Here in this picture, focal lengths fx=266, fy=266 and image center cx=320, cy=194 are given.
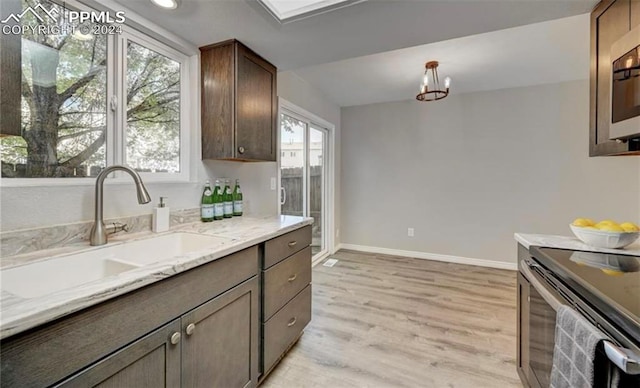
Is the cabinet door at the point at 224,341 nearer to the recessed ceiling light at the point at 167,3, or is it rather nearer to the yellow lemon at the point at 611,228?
the recessed ceiling light at the point at 167,3

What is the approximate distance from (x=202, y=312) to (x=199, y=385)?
30 cm

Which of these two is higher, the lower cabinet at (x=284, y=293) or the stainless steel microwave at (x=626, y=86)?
the stainless steel microwave at (x=626, y=86)

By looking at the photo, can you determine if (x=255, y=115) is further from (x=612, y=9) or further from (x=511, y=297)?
(x=511, y=297)

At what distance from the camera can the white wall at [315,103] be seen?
2.84m

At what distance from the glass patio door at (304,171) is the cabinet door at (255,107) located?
0.72m

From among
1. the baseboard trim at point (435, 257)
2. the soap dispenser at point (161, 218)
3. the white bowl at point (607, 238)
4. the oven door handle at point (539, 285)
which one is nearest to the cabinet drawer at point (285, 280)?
the soap dispenser at point (161, 218)

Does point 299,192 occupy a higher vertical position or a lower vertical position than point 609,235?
higher

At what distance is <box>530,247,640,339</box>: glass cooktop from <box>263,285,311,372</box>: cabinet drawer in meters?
1.40

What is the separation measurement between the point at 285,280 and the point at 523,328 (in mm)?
1339

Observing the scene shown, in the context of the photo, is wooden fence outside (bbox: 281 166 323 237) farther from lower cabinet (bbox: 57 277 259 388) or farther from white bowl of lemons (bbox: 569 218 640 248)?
white bowl of lemons (bbox: 569 218 640 248)

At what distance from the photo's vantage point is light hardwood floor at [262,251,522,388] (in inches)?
64.6

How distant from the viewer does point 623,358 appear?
0.65 meters

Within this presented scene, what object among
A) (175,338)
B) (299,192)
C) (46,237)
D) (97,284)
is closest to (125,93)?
(46,237)

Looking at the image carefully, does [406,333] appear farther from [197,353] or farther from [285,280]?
[197,353]
